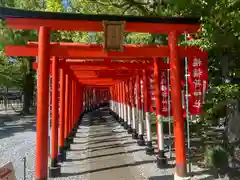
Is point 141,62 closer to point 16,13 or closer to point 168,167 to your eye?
point 168,167

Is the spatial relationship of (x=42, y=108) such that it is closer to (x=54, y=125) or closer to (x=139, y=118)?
(x=54, y=125)

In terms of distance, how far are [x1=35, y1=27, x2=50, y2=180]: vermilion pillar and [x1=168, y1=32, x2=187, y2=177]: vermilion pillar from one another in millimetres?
3038

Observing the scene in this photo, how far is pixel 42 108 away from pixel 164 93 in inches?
184

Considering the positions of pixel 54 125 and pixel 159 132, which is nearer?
pixel 54 125

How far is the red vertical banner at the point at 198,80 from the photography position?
8258 mm

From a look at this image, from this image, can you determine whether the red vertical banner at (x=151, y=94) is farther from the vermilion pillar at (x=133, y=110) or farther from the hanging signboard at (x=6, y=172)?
the hanging signboard at (x=6, y=172)

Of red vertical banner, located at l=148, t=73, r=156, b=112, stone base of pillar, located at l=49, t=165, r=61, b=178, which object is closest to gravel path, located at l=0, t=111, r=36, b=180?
stone base of pillar, located at l=49, t=165, r=61, b=178

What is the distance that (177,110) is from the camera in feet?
25.7

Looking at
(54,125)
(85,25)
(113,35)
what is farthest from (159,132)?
(85,25)

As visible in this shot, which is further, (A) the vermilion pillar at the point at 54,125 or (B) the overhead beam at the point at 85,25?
(A) the vermilion pillar at the point at 54,125

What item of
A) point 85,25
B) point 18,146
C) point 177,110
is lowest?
point 18,146

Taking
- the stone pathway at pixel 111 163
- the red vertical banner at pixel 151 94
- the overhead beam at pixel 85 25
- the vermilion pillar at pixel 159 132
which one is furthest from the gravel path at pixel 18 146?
the red vertical banner at pixel 151 94

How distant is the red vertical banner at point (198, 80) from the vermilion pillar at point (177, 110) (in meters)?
0.58

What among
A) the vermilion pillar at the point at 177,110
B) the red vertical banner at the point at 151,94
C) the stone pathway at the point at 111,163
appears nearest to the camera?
the vermilion pillar at the point at 177,110
